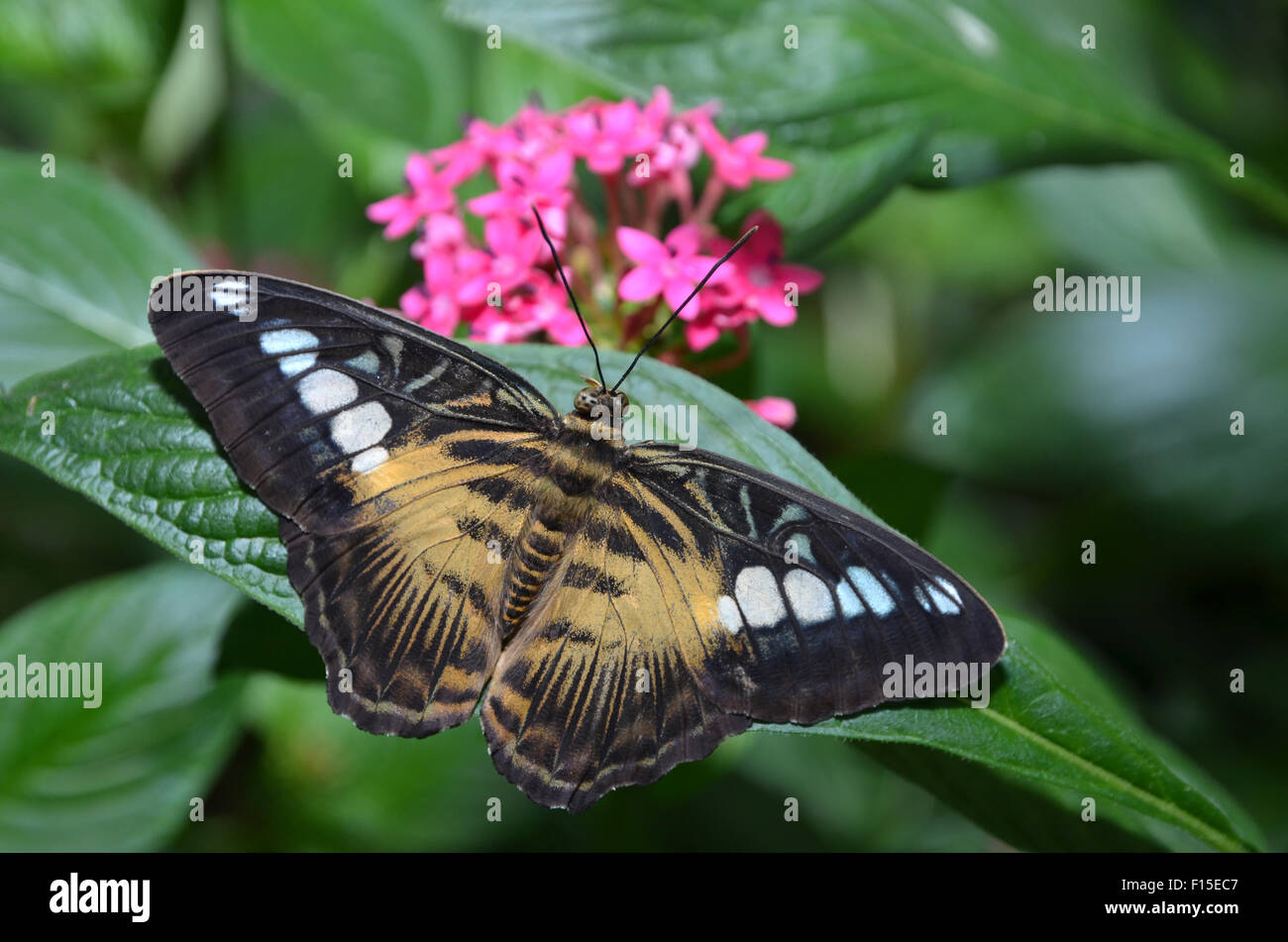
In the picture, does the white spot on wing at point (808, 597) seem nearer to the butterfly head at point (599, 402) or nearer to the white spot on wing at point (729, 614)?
the white spot on wing at point (729, 614)

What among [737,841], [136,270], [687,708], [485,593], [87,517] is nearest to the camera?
[687,708]

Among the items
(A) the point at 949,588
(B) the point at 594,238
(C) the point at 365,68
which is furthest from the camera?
(C) the point at 365,68

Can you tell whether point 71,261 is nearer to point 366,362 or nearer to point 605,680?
point 366,362

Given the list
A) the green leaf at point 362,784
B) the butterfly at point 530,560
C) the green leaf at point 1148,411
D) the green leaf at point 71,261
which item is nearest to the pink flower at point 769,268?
the butterfly at point 530,560

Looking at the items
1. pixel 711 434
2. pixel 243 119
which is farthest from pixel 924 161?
pixel 243 119

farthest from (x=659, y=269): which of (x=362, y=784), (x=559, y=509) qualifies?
(x=362, y=784)

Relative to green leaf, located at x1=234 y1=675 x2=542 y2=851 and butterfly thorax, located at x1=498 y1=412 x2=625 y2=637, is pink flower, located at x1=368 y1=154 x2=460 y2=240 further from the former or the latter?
green leaf, located at x1=234 y1=675 x2=542 y2=851

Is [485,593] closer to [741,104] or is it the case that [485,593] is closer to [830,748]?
[741,104]
